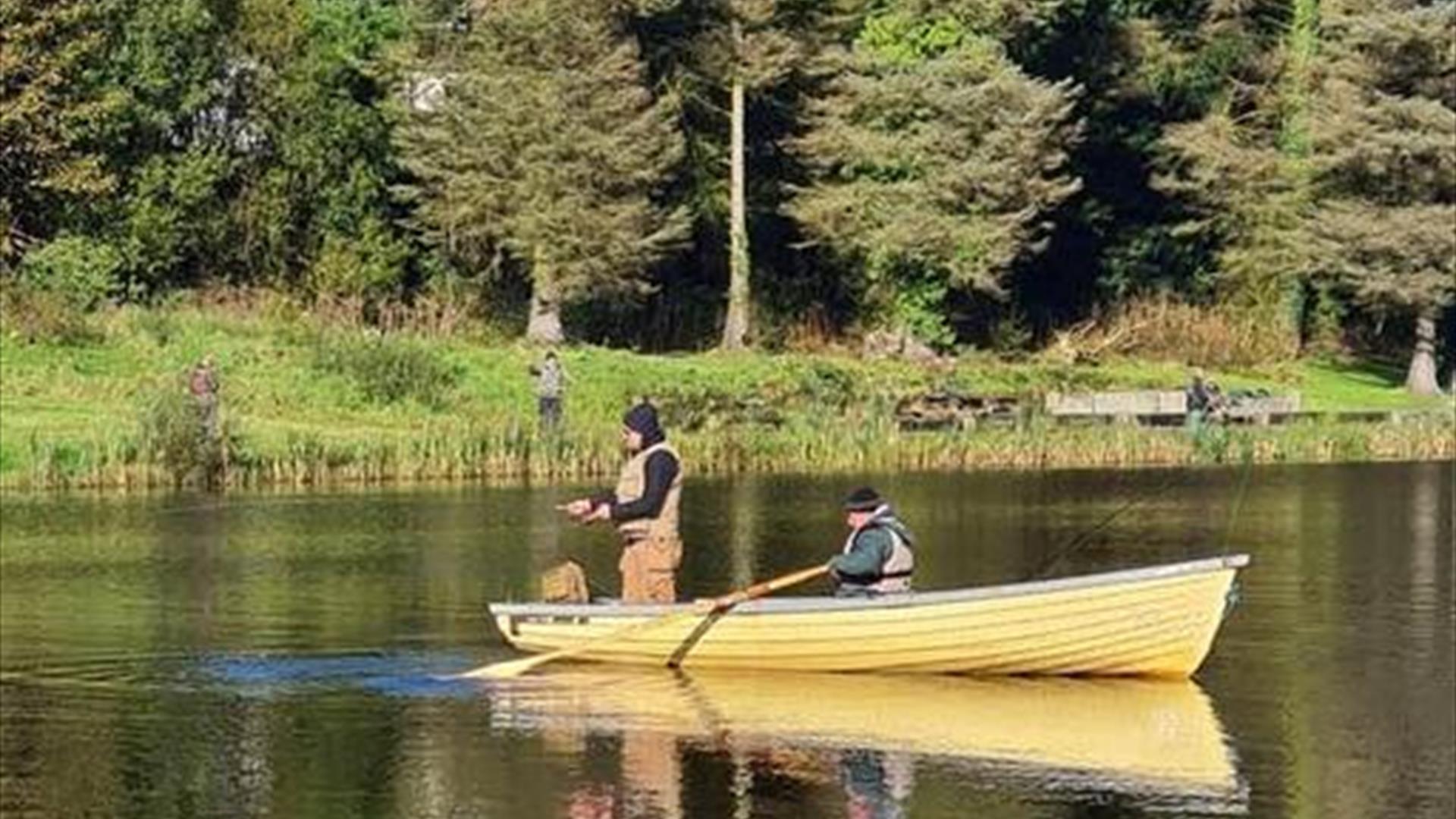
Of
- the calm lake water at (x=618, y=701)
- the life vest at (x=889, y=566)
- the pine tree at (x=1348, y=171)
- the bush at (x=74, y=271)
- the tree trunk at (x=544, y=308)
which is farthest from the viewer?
the pine tree at (x=1348, y=171)

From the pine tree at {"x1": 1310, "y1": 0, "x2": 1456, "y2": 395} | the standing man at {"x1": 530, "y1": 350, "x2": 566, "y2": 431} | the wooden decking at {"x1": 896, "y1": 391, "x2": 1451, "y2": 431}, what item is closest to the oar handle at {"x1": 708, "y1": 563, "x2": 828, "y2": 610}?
the standing man at {"x1": 530, "y1": 350, "x2": 566, "y2": 431}

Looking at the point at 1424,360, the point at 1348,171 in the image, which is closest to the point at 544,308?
the point at 1348,171

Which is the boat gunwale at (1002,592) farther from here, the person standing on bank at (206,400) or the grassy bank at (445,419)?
the grassy bank at (445,419)

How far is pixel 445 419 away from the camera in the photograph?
46.5 metres

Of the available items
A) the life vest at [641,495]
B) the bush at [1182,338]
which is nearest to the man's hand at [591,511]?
the life vest at [641,495]

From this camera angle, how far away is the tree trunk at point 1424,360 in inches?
2554

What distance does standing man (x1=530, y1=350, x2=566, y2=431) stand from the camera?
4459cm

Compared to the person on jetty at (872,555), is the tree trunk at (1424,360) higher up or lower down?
higher up

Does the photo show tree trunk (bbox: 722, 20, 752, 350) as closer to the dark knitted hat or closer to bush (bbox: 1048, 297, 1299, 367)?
bush (bbox: 1048, 297, 1299, 367)

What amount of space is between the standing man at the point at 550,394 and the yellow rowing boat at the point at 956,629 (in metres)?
21.2

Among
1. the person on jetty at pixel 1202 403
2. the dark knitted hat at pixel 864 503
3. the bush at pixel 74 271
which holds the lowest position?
the dark knitted hat at pixel 864 503

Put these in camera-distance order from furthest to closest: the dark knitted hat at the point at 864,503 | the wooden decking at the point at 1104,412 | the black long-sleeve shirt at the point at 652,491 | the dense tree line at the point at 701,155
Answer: the dense tree line at the point at 701,155 < the wooden decking at the point at 1104,412 < the black long-sleeve shirt at the point at 652,491 < the dark knitted hat at the point at 864,503

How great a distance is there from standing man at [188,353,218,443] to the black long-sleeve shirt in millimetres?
18606

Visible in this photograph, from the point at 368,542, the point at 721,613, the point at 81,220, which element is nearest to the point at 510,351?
the point at 81,220
